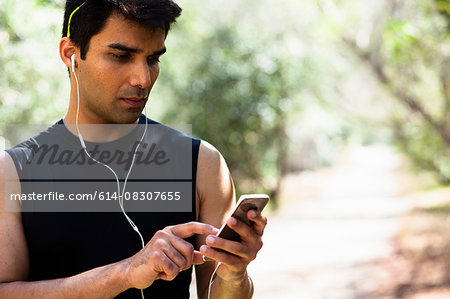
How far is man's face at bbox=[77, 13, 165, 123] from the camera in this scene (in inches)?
79.0

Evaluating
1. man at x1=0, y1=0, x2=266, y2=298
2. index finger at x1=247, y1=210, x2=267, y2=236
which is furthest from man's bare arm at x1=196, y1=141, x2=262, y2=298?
index finger at x1=247, y1=210, x2=267, y2=236

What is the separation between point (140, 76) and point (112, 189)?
0.47 metres

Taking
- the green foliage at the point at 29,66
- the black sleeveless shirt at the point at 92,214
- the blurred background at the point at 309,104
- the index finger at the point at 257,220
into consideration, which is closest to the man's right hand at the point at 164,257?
the index finger at the point at 257,220

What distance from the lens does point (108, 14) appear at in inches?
79.7

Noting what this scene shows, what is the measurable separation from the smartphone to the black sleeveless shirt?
364mm

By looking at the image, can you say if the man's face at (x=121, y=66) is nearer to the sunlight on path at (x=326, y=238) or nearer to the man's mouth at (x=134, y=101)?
the man's mouth at (x=134, y=101)

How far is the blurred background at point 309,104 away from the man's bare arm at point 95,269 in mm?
3420

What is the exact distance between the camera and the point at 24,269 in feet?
6.35

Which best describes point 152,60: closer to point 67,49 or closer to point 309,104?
point 67,49

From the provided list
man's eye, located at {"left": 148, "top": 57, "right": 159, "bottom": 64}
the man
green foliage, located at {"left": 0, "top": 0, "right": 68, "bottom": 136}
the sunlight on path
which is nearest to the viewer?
the man

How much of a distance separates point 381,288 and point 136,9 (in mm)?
6961

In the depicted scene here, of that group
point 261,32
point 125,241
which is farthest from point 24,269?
point 261,32

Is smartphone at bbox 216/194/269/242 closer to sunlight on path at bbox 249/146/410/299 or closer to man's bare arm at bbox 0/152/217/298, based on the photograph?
man's bare arm at bbox 0/152/217/298

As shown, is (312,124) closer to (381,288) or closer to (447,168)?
(447,168)
